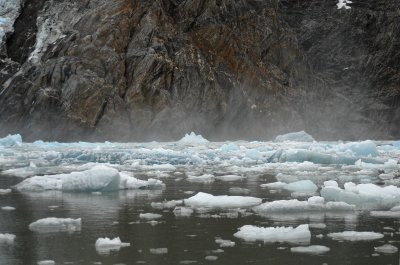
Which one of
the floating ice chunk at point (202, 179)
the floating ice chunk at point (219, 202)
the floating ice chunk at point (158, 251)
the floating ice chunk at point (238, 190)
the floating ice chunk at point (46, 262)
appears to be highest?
the floating ice chunk at point (202, 179)

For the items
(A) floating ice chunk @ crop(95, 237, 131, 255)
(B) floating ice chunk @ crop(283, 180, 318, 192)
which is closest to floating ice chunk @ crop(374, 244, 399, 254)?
(A) floating ice chunk @ crop(95, 237, 131, 255)

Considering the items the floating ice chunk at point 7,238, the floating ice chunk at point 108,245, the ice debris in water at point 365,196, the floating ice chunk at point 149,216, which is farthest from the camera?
the ice debris in water at point 365,196

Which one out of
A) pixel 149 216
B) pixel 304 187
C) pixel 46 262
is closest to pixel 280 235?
pixel 149 216

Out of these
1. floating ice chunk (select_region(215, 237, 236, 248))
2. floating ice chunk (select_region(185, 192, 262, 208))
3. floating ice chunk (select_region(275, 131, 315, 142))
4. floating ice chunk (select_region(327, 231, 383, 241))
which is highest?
floating ice chunk (select_region(275, 131, 315, 142))

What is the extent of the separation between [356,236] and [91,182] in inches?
265

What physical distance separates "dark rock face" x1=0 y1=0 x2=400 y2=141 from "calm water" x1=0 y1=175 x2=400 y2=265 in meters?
37.3

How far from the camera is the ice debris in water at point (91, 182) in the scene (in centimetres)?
1304

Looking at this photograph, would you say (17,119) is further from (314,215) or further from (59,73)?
(314,215)

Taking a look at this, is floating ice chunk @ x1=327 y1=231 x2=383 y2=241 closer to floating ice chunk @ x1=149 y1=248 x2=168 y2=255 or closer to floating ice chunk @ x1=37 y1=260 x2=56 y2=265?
floating ice chunk @ x1=149 y1=248 x2=168 y2=255

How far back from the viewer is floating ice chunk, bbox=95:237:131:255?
7257 millimetres

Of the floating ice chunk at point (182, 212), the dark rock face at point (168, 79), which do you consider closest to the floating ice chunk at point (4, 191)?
the floating ice chunk at point (182, 212)

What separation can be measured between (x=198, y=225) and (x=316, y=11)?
7264 cm

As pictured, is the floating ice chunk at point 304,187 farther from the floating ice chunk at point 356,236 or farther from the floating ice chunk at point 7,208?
the floating ice chunk at point 7,208

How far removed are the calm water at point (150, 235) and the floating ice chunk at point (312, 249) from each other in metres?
0.12
